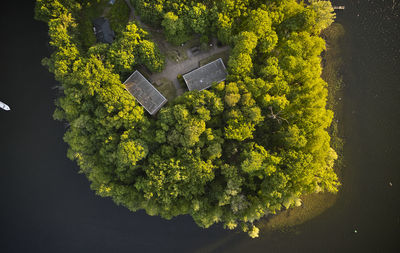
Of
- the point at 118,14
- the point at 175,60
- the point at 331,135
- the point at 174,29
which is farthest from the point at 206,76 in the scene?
the point at 331,135

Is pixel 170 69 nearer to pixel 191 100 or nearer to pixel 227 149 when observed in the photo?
pixel 191 100

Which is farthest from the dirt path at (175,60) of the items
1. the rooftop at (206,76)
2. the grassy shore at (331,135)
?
the grassy shore at (331,135)

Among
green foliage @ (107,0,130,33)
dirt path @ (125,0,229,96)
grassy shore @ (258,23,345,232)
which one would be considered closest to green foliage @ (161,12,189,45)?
dirt path @ (125,0,229,96)

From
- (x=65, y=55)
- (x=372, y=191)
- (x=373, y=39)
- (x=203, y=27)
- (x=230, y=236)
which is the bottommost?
(x=372, y=191)

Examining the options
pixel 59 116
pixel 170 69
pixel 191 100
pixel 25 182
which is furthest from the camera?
pixel 25 182

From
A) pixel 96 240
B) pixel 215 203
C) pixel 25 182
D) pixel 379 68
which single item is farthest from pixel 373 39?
pixel 25 182

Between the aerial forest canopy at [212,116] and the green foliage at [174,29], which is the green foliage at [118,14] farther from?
the green foliage at [174,29]

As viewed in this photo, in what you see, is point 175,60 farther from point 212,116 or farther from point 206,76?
point 212,116

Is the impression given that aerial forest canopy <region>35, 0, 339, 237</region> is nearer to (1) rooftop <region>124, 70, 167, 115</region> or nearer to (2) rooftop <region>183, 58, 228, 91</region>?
(1) rooftop <region>124, 70, 167, 115</region>
